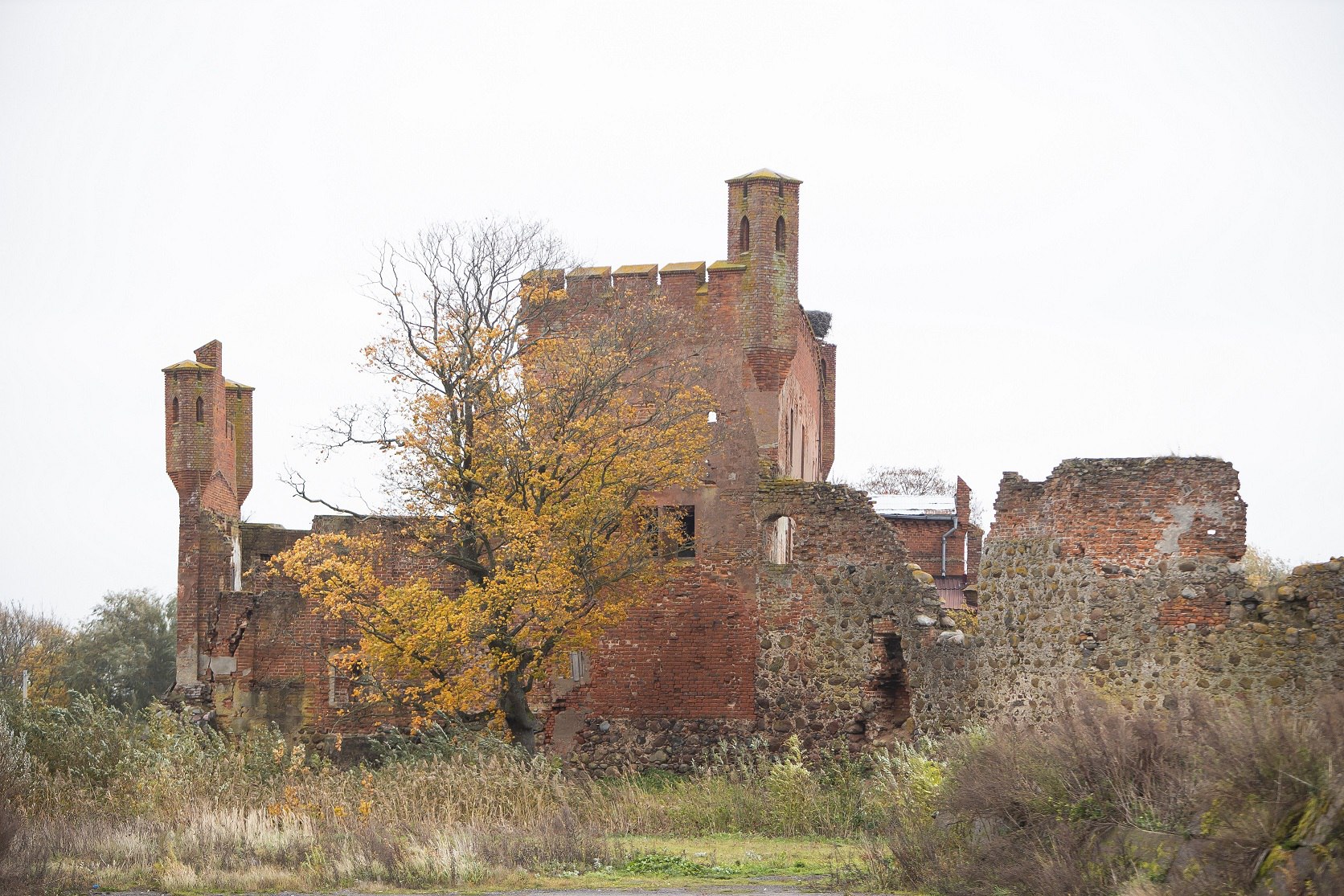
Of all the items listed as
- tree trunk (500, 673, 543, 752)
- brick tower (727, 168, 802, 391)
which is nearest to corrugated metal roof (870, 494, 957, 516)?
brick tower (727, 168, 802, 391)

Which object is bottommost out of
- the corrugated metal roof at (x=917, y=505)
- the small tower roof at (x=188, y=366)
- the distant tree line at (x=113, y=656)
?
the distant tree line at (x=113, y=656)

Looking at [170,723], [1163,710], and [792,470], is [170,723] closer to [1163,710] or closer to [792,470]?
[1163,710]

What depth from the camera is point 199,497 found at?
30.9 metres

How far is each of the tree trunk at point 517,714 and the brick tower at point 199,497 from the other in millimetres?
8048

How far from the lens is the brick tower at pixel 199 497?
98.1ft

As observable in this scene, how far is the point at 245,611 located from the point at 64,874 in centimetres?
1543

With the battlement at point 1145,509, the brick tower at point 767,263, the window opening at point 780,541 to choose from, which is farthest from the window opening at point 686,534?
the battlement at point 1145,509

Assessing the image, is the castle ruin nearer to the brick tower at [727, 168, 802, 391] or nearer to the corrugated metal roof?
the brick tower at [727, 168, 802, 391]

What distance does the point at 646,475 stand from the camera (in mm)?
25031

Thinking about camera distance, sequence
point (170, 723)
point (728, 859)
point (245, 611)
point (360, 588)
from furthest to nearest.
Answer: point (245, 611), point (360, 588), point (170, 723), point (728, 859)

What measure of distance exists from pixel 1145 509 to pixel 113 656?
36160mm

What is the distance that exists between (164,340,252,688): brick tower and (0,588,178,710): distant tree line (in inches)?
542

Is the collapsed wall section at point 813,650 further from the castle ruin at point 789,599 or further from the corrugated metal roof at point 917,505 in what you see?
the corrugated metal roof at point 917,505

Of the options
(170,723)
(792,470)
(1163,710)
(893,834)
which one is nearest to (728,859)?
(893,834)
